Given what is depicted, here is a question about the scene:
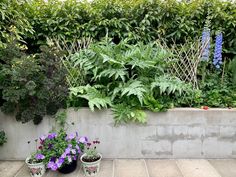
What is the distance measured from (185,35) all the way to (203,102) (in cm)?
128

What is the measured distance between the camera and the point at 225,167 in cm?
265

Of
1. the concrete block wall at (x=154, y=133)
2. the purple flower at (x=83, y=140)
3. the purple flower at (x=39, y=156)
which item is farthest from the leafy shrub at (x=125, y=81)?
the purple flower at (x=39, y=156)

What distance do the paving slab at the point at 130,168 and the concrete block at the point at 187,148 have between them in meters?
0.47

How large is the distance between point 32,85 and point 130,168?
1.53 meters

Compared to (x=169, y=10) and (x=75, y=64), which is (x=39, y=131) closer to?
(x=75, y=64)

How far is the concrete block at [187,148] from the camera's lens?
9.34 ft

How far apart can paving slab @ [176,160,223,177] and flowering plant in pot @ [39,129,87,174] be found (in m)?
1.25

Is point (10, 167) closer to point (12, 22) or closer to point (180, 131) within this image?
point (12, 22)

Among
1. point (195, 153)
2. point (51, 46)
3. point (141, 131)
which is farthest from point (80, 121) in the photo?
point (195, 153)

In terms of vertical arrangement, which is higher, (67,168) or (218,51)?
(218,51)

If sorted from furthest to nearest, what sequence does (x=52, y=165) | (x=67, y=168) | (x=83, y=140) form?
1. (x=83, y=140)
2. (x=67, y=168)
3. (x=52, y=165)

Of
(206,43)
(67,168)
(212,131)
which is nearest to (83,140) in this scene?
(67,168)

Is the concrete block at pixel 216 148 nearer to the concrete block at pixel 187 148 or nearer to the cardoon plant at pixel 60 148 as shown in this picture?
the concrete block at pixel 187 148

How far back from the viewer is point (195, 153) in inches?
113
